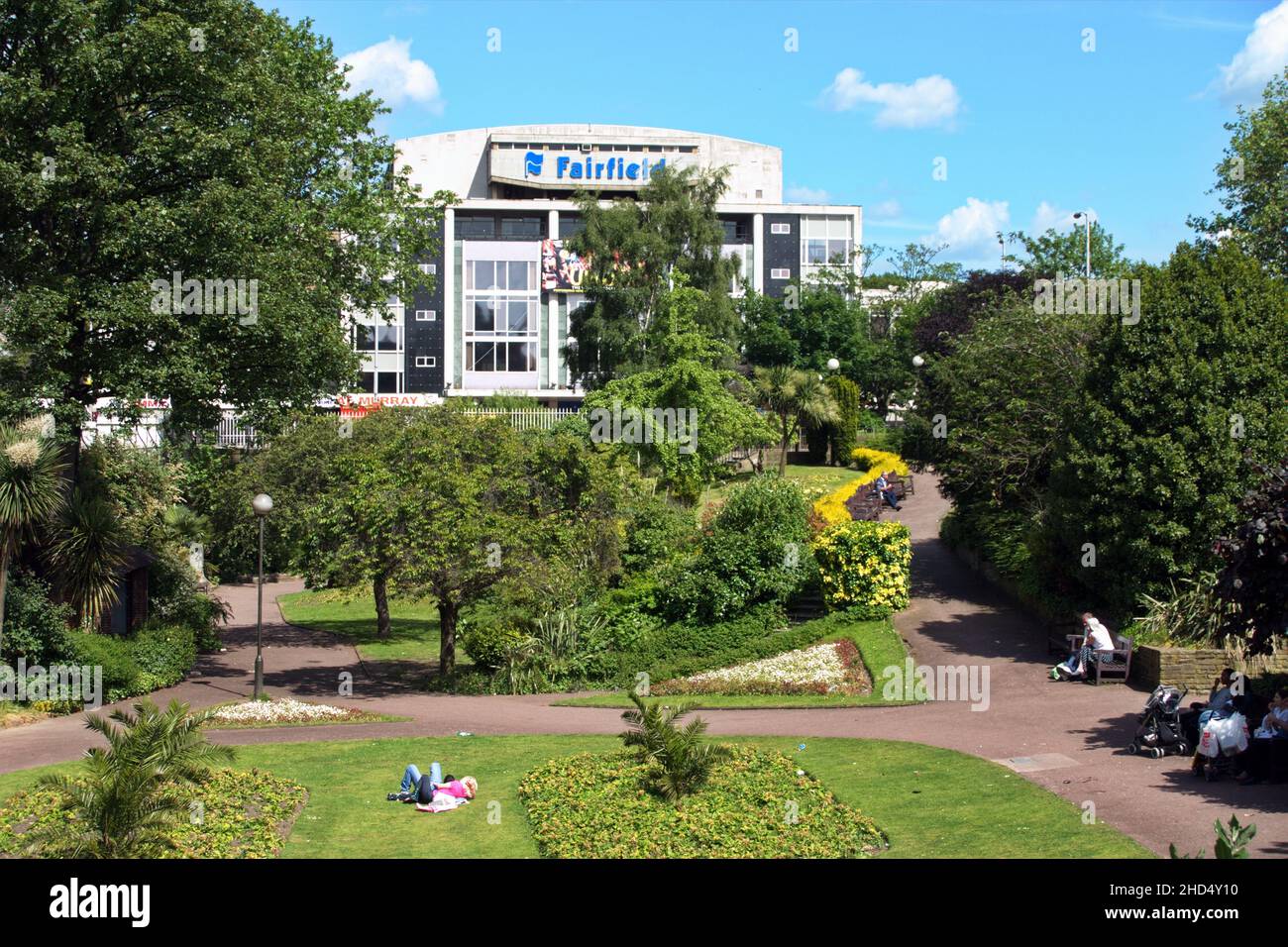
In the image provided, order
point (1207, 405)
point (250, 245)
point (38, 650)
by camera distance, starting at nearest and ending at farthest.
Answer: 1. point (1207, 405)
2. point (38, 650)
3. point (250, 245)

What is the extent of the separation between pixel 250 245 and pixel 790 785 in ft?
54.6

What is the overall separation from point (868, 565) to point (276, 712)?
12.7 m

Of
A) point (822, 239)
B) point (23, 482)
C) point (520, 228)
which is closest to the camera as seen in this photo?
point (23, 482)

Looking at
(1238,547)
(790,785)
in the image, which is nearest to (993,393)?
(1238,547)

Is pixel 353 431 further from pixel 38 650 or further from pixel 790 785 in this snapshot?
pixel 790 785

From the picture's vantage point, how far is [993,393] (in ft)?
93.0

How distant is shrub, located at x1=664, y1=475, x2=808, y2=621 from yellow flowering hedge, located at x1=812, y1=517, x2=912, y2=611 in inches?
35.0

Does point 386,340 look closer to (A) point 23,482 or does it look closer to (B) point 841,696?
(A) point 23,482

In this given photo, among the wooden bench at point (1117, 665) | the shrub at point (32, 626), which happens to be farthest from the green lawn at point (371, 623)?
the wooden bench at point (1117, 665)

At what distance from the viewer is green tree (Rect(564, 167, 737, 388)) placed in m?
52.5

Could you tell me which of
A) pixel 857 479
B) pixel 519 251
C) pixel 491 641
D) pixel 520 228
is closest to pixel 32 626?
pixel 491 641

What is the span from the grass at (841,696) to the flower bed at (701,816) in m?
5.54

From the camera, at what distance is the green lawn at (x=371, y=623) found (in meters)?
30.9

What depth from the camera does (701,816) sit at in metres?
13.5
